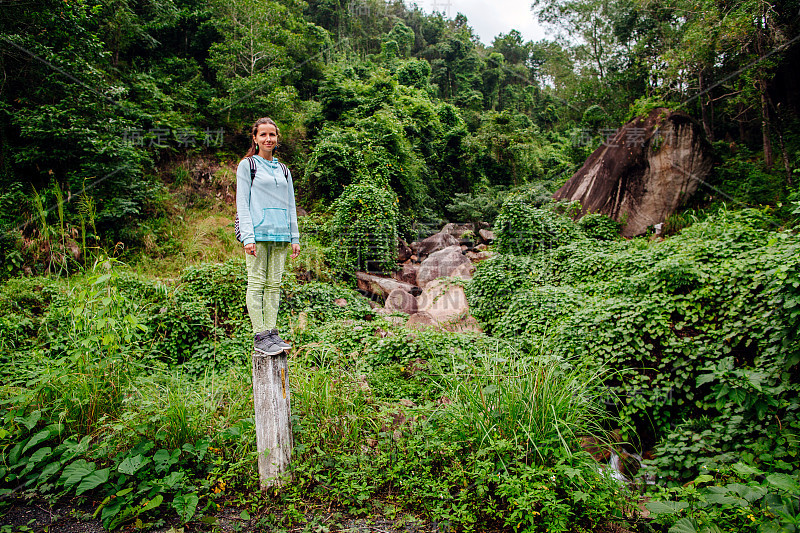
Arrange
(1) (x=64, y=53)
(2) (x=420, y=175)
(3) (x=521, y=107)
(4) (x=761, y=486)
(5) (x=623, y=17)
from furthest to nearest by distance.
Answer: (3) (x=521, y=107) → (5) (x=623, y=17) → (2) (x=420, y=175) → (1) (x=64, y=53) → (4) (x=761, y=486)

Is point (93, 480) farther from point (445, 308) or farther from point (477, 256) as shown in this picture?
point (477, 256)

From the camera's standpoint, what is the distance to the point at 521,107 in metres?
27.4

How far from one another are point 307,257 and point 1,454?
5.54 m

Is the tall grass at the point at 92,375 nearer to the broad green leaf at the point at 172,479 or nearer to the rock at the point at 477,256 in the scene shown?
the broad green leaf at the point at 172,479

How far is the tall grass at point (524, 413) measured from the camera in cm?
249

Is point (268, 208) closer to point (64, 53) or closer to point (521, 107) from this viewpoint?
point (64, 53)

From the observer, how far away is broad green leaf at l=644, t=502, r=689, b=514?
221 cm

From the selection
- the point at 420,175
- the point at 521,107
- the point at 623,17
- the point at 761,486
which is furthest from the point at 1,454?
the point at 521,107

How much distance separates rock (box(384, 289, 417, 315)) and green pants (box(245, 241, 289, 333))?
4.87m

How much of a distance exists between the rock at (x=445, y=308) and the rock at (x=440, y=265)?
4.36ft

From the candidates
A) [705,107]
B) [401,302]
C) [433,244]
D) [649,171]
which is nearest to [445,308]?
[401,302]

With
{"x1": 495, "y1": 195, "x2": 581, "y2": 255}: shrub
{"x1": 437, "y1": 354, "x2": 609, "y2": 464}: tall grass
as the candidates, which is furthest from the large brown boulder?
{"x1": 437, "y1": 354, "x2": 609, "y2": 464}: tall grass


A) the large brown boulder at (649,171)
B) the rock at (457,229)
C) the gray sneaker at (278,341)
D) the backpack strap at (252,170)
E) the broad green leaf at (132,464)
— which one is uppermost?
the large brown boulder at (649,171)

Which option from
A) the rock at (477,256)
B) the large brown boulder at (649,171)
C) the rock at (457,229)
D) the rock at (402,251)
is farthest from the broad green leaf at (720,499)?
the rock at (457,229)
